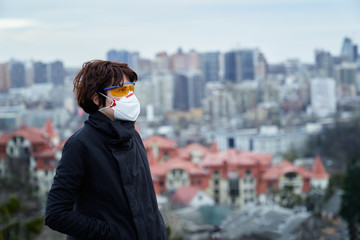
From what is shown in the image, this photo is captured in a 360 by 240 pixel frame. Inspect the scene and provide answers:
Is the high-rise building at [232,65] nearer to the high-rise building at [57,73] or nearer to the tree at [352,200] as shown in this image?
the high-rise building at [57,73]

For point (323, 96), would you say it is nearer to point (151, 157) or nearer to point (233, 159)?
point (233, 159)

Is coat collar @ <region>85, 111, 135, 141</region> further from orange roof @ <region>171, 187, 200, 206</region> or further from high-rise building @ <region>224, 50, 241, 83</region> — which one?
high-rise building @ <region>224, 50, 241, 83</region>

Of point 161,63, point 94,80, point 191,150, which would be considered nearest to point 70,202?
point 94,80

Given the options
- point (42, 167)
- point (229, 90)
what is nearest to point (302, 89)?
point (229, 90)

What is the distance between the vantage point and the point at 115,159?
0.53 meters

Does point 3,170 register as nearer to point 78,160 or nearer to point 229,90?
point 229,90

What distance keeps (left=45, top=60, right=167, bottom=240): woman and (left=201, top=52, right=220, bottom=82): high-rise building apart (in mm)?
7045

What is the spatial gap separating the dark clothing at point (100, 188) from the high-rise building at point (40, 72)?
5.69m

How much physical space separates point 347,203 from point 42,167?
3.29 meters

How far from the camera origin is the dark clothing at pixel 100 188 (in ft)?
1.66

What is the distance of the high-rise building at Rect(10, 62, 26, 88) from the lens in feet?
20.0

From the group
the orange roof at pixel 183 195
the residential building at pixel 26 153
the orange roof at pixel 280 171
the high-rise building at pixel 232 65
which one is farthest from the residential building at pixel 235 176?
the high-rise building at pixel 232 65

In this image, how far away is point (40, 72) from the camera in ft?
20.0

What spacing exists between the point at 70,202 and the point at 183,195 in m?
4.40
